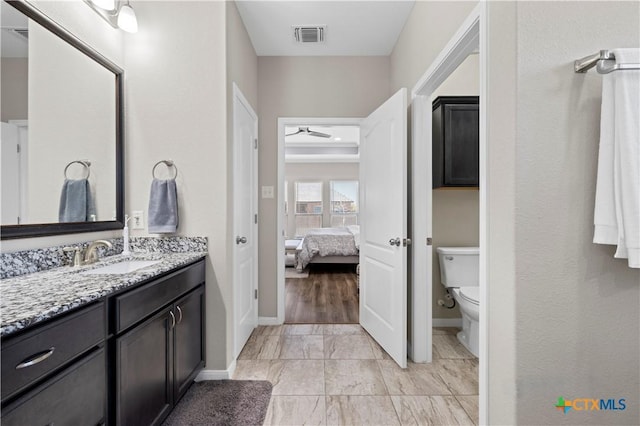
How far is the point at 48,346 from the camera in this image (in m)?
0.86

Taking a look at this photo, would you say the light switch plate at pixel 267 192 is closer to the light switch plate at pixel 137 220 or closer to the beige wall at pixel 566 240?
the light switch plate at pixel 137 220

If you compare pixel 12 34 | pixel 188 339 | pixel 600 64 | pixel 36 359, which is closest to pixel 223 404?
pixel 188 339

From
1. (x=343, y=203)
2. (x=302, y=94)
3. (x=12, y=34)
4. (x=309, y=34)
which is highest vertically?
(x=309, y=34)

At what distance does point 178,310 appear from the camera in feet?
5.33

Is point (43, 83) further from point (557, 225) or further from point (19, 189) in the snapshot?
point (557, 225)

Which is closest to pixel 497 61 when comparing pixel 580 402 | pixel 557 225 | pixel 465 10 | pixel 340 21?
pixel 465 10

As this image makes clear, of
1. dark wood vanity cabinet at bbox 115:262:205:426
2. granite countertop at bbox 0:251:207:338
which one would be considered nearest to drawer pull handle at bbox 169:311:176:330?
dark wood vanity cabinet at bbox 115:262:205:426

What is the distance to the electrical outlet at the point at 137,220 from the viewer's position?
1994mm

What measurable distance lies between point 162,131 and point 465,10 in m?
1.92

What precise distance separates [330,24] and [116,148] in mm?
1922

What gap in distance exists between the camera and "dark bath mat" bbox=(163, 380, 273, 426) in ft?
5.29

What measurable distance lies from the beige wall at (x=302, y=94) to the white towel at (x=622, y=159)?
6.95ft

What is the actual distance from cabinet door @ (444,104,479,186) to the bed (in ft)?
9.48

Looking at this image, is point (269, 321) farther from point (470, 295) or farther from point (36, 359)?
point (36, 359)
